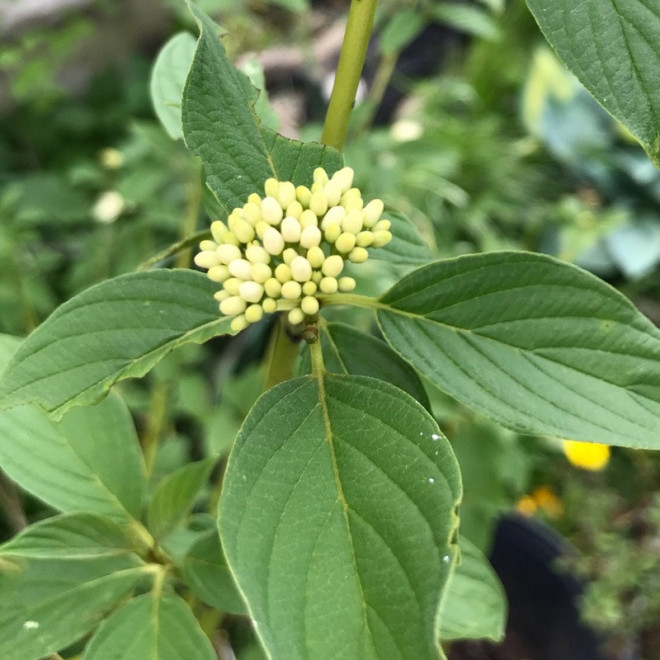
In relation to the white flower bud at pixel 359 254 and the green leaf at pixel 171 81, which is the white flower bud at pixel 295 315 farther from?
the green leaf at pixel 171 81

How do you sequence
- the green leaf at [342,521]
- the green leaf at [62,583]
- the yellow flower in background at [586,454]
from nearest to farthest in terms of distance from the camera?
1. the green leaf at [342,521]
2. the green leaf at [62,583]
3. the yellow flower in background at [586,454]

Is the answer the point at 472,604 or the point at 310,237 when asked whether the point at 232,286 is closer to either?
the point at 310,237

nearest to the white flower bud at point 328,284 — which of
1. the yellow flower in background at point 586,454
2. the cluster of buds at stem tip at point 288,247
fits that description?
the cluster of buds at stem tip at point 288,247

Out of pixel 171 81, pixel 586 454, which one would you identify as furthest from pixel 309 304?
pixel 586 454

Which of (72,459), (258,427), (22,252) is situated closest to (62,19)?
(22,252)

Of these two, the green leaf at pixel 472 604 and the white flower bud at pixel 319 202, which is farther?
the green leaf at pixel 472 604

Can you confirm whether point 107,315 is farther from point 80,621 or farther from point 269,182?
point 80,621

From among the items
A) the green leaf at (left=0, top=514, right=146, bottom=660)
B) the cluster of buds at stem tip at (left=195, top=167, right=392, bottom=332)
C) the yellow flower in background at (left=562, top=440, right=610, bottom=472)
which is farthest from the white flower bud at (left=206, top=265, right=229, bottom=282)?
the yellow flower in background at (left=562, top=440, right=610, bottom=472)
